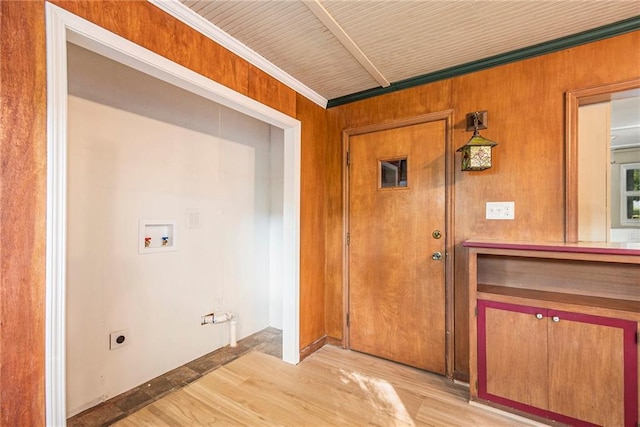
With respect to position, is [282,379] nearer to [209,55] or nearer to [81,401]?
[81,401]

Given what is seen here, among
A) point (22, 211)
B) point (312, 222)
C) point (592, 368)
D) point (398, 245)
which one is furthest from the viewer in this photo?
point (312, 222)

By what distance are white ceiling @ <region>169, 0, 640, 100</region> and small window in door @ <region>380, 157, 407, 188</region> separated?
0.75 meters

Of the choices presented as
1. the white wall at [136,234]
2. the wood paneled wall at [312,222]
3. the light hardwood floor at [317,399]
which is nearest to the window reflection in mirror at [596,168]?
the light hardwood floor at [317,399]

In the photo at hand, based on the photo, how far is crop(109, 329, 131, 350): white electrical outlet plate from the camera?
201 cm

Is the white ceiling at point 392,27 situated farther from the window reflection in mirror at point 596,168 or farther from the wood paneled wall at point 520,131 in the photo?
the window reflection in mirror at point 596,168

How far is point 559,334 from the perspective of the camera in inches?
65.2

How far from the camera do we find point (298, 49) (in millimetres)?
1986

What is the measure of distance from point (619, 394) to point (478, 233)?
1.12 metres

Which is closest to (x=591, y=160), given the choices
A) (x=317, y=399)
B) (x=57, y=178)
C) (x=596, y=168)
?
(x=596, y=168)

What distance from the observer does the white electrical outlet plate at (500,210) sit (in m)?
2.02

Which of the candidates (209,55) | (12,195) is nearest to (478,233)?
(209,55)

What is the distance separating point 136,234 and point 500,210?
9.07ft

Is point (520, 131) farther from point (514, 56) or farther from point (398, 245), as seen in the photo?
point (398, 245)

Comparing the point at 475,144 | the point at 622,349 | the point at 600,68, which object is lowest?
the point at 622,349
